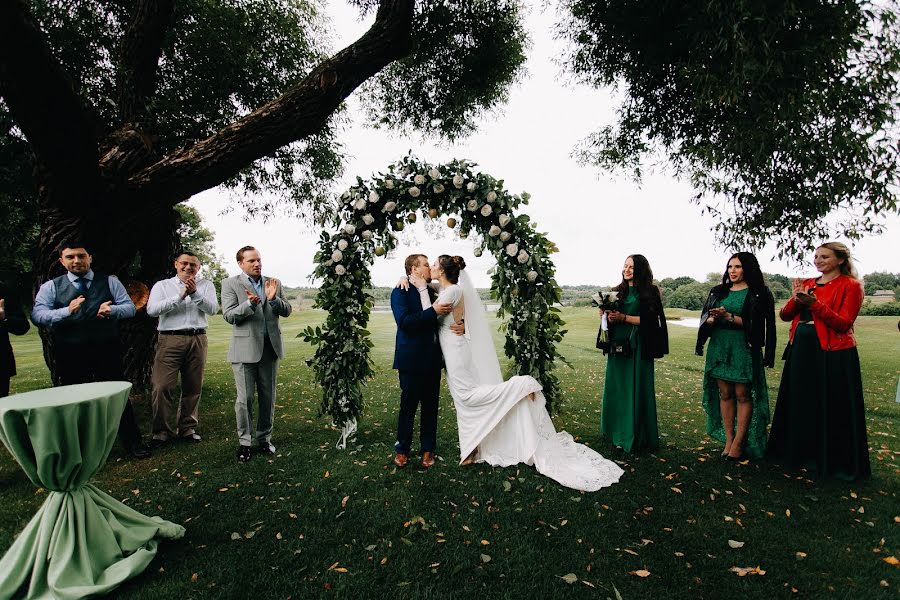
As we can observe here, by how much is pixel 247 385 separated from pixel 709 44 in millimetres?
7137

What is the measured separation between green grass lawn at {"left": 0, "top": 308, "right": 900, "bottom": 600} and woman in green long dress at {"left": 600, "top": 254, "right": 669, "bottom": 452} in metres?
0.34

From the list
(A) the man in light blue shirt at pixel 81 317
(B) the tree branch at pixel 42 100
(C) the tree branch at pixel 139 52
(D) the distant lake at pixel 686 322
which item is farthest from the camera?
(D) the distant lake at pixel 686 322

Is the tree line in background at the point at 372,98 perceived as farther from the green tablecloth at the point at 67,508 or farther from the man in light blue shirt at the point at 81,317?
the green tablecloth at the point at 67,508

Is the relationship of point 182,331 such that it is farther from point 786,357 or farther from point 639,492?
point 786,357

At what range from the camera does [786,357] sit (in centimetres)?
473

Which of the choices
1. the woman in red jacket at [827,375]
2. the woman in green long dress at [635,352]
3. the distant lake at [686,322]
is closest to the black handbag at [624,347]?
the woman in green long dress at [635,352]

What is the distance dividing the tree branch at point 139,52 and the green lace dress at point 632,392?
7574 mm

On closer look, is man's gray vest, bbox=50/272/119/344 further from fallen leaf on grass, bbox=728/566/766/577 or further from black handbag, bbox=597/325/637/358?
fallen leaf on grass, bbox=728/566/766/577

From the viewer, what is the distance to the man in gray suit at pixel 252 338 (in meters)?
4.95

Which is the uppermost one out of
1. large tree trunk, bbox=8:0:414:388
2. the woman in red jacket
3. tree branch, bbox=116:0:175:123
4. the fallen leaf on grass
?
tree branch, bbox=116:0:175:123

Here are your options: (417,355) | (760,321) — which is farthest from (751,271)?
(417,355)

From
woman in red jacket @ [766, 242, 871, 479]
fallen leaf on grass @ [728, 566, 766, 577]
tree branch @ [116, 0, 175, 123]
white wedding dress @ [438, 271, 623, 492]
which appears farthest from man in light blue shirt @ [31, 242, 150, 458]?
woman in red jacket @ [766, 242, 871, 479]

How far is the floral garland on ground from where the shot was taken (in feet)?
17.3

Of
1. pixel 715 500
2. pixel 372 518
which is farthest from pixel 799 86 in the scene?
pixel 372 518
